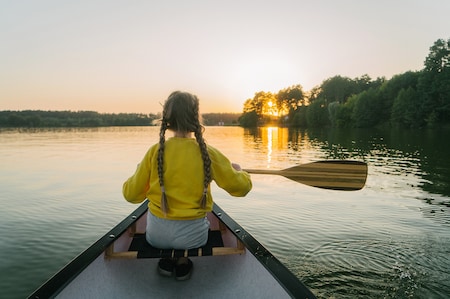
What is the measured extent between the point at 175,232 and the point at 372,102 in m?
65.1

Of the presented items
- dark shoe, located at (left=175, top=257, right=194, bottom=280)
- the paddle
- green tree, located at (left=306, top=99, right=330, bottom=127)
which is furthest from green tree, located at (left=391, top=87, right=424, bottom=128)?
dark shoe, located at (left=175, top=257, right=194, bottom=280)

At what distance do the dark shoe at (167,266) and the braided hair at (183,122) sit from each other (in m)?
0.68

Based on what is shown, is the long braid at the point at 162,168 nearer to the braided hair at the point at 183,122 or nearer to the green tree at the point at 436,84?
the braided hair at the point at 183,122

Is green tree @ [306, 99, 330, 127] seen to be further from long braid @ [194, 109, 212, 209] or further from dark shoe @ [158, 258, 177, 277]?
long braid @ [194, 109, 212, 209]

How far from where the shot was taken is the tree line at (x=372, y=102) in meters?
49.1

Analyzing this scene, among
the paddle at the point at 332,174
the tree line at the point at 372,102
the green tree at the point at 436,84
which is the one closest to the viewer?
the paddle at the point at 332,174

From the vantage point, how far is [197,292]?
2.93 m

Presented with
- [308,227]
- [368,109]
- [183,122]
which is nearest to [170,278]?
[183,122]

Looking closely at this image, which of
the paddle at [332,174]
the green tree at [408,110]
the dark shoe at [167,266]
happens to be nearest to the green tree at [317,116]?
the green tree at [408,110]

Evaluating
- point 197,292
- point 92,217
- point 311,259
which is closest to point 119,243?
point 197,292

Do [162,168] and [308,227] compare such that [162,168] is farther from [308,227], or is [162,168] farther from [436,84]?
[436,84]

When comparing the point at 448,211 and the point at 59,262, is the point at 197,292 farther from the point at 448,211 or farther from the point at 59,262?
the point at 448,211

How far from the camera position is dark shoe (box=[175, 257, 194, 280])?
3008 mm

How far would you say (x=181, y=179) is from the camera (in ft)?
8.49
